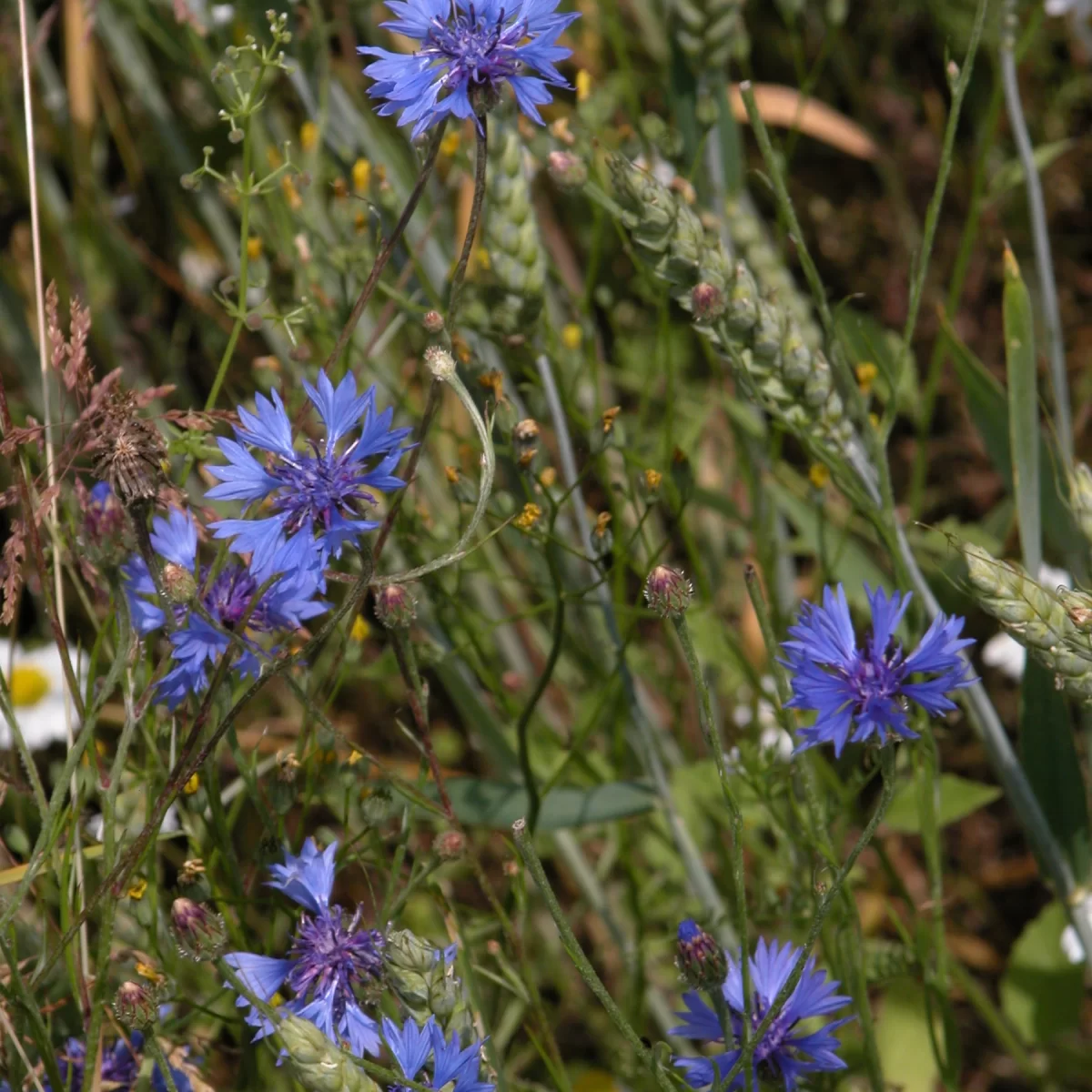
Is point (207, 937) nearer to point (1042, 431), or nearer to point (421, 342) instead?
point (421, 342)

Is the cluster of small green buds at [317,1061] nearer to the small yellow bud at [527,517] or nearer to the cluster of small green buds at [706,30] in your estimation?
the small yellow bud at [527,517]

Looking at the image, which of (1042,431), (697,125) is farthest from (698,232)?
(1042,431)

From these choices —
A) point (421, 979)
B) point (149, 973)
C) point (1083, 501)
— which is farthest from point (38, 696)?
point (1083, 501)

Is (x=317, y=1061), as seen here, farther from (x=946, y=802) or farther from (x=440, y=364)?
(x=946, y=802)

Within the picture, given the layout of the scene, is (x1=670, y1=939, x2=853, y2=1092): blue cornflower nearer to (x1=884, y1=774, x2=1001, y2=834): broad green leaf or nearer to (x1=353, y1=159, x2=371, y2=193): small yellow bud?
(x1=884, y1=774, x2=1001, y2=834): broad green leaf

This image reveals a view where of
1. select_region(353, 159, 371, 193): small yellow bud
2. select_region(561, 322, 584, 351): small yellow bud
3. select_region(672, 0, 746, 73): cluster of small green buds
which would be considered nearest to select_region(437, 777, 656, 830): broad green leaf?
select_region(561, 322, 584, 351): small yellow bud

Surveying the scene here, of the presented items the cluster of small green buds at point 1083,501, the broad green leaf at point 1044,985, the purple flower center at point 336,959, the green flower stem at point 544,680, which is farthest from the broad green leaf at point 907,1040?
the purple flower center at point 336,959
